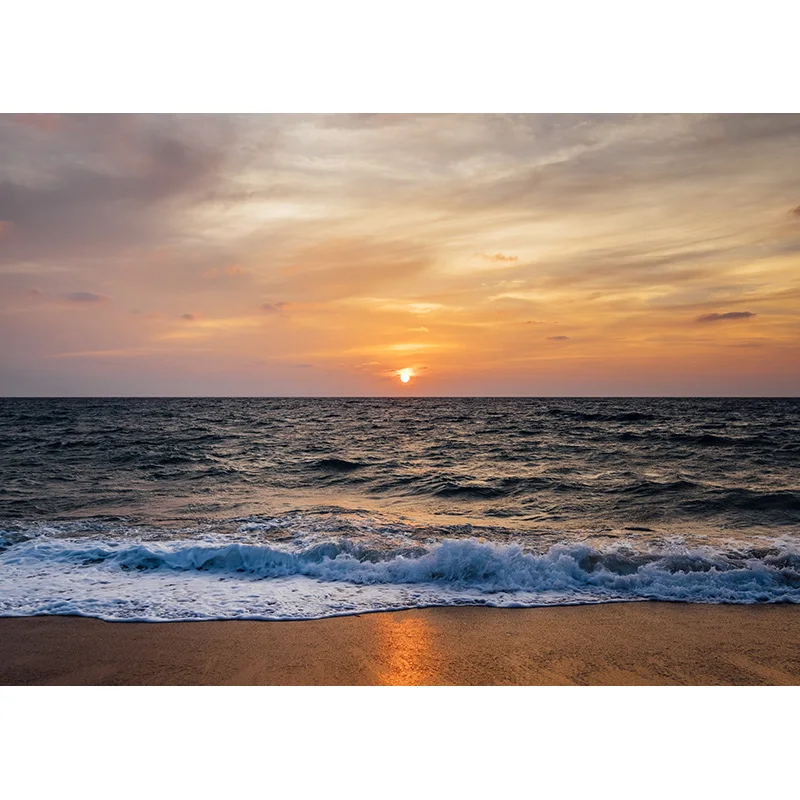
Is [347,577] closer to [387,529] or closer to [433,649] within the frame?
[433,649]

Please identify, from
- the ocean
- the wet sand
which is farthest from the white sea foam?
the wet sand

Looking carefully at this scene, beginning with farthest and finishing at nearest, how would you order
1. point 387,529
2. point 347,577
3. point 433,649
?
1. point 387,529
2. point 347,577
3. point 433,649

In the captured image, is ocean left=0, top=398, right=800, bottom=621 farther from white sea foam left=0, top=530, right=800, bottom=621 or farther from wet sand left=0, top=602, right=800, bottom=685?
wet sand left=0, top=602, right=800, bottom=685

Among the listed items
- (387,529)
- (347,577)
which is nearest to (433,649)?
(347,577)

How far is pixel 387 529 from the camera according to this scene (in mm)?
7020

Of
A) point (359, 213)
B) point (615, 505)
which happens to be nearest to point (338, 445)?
point (615, 505)

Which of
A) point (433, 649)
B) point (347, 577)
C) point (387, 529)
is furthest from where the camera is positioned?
point (387, 529)

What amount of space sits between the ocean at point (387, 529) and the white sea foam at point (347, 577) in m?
0.02

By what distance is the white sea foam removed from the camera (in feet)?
14.9

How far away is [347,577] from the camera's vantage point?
5223mm

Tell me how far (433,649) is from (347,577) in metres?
1.71

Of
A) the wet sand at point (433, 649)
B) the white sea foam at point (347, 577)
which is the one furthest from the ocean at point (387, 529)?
the wet sand at point (433, 649)

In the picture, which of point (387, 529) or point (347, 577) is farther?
point (387, 529)

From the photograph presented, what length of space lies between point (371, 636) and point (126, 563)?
3229 mm
